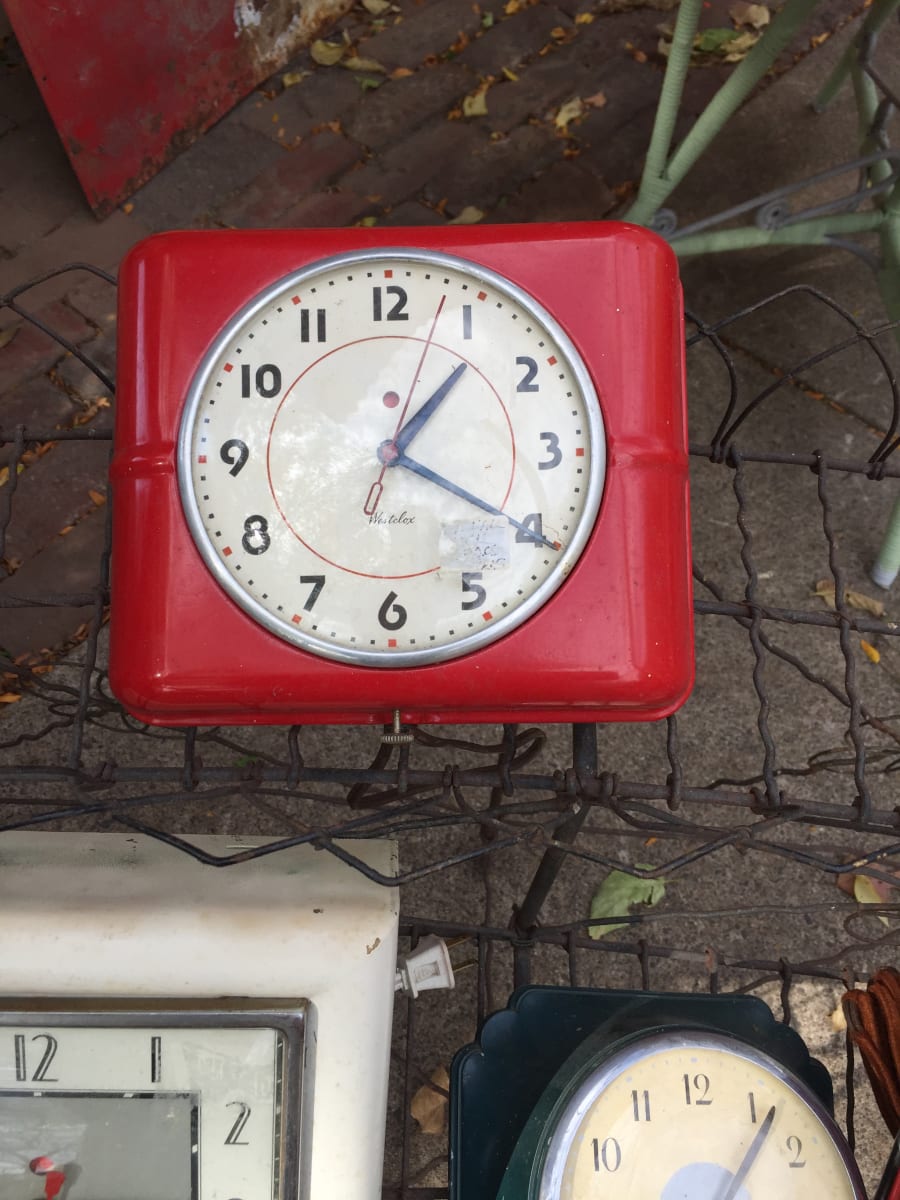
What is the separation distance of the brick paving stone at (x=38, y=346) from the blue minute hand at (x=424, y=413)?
186 cm

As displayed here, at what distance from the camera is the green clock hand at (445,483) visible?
3.48 ft

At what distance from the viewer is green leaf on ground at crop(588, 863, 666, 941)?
6.91 ft

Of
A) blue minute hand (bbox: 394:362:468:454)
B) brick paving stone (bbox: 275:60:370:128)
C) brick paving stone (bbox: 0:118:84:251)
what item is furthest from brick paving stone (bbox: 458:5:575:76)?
blue minute hand (bbox: 394:362:468:454)

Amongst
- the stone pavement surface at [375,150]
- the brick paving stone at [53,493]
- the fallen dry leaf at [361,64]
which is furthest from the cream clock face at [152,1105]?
the fallen dry leaf at [361,64]

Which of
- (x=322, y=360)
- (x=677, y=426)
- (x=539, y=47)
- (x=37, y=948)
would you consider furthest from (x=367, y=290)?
(x=539, y=47)

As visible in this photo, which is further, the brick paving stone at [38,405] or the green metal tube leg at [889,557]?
the brick paving stone at [38,405]

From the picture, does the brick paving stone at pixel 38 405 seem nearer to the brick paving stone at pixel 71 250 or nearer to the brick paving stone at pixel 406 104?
the brick paving stone at pixel 71 250

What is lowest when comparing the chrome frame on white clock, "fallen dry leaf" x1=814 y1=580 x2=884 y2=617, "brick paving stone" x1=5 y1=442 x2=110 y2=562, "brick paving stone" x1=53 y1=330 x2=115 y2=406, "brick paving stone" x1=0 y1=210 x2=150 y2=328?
the chrome frame on white clock

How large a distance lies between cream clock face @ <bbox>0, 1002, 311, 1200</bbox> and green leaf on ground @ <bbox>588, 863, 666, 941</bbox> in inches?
45.8

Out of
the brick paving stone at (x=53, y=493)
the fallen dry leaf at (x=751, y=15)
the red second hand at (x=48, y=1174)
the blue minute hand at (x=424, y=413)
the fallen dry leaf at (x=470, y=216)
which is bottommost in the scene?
the red second hand at (x=48, y=1174)

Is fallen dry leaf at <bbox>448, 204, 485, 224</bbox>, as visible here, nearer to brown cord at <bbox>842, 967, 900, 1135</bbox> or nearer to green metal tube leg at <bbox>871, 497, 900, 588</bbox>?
green metal tube leg at <bbox>871, 497, 900, 588</bbox>

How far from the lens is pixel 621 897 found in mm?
2119

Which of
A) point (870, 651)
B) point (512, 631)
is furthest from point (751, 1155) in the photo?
point (870, 651)

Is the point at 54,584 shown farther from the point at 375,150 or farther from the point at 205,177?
the point at 375,150
